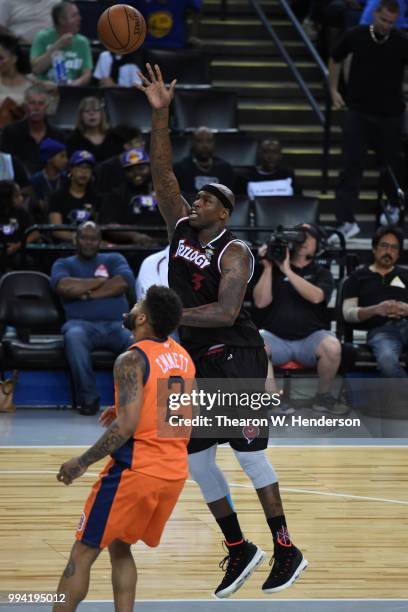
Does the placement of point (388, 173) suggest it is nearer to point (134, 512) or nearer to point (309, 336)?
point (309, 336)

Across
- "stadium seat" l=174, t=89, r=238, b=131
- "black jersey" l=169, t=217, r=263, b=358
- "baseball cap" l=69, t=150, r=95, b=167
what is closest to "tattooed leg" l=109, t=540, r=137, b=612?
"black jersey" l=169, t=217, r=263, b=358

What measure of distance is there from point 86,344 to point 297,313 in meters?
1.69

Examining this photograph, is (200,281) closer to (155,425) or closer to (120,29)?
(155,425)

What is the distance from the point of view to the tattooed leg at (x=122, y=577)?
4902 mm

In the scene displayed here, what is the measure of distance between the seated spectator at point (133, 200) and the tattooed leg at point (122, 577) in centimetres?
614

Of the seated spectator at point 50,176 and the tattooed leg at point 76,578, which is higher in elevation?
the tattooed leg at point 76,578

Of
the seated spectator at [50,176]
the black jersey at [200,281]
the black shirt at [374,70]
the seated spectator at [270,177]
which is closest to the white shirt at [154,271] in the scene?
the seated spectator at [50,176]

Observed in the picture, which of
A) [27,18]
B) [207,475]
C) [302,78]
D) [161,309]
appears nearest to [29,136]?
[27,18]

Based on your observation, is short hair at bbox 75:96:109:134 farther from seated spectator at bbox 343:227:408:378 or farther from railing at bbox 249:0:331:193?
seated spectator at bbox 343:227:408:378

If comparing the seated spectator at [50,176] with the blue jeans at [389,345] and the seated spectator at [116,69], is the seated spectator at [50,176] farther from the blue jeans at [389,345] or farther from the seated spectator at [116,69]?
the blue jeans at [389,345]

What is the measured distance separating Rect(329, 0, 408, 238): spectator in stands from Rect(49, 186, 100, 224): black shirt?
96.1 inches

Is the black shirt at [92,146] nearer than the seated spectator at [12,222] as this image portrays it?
No

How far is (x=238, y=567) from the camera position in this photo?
5770mm

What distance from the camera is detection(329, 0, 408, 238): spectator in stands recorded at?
1182 centimetres
